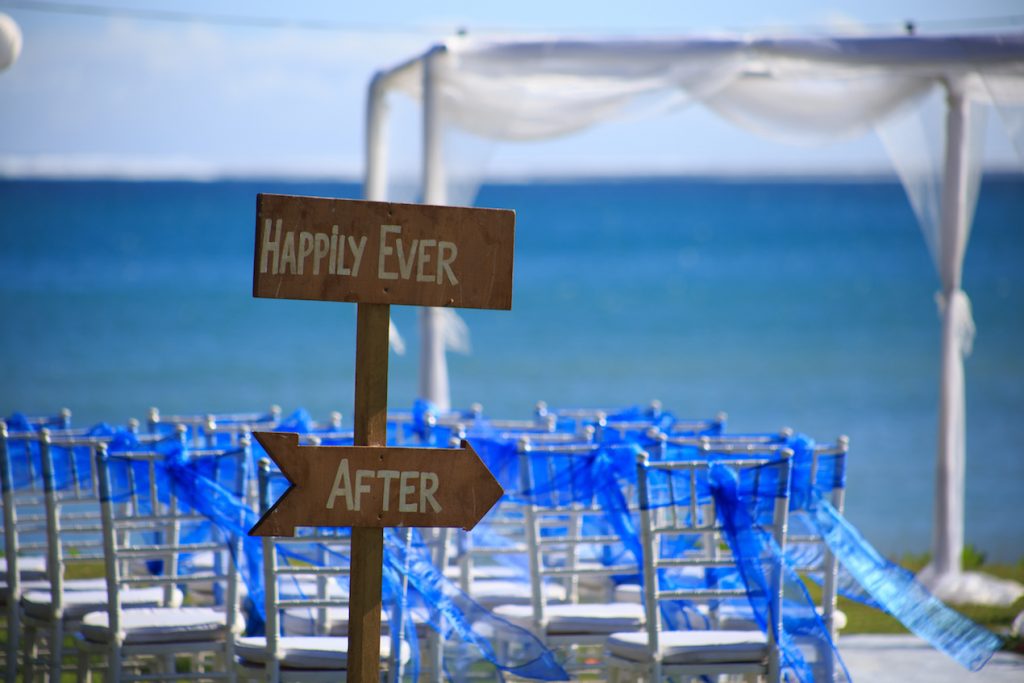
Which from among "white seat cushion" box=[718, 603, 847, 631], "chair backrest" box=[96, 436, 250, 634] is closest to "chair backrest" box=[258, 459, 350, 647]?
"chair backrest" box=[96, 436, 250, 634]

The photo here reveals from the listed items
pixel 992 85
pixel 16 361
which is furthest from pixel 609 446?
pixel 16 361

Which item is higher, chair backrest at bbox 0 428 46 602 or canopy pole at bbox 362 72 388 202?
canopy pole at bbox 362 72 388 202

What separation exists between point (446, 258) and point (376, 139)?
420cm

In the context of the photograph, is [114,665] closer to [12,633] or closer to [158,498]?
[158,498]

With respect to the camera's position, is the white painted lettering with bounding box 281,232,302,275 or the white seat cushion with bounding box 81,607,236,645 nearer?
the white painted lettering with bounding box 281,232,302,275

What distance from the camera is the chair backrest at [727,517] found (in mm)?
3604

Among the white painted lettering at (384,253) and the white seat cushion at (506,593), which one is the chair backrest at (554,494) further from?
the white painted lettering at (384,253)

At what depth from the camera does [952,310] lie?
6.35 meters

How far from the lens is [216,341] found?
94.9ft

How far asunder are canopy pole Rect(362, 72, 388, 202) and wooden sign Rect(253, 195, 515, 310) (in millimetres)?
4098

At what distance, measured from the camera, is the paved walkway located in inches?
190

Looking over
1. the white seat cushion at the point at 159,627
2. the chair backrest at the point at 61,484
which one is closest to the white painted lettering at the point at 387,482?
the white seat cushion at the point at 159,627

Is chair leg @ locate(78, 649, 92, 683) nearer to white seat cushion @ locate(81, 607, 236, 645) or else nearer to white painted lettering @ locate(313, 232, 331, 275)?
white seat cushion @ locate(81, 607, 236, 645)

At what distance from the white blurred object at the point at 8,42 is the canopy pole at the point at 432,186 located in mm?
1838
